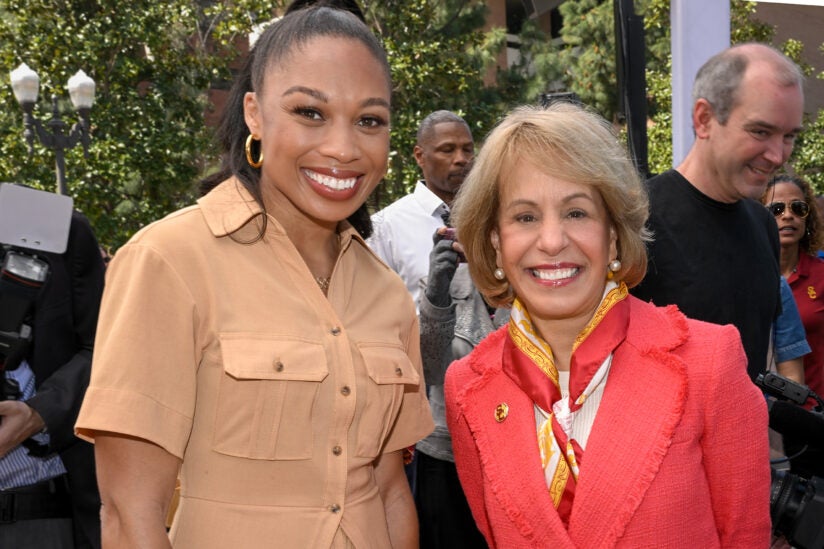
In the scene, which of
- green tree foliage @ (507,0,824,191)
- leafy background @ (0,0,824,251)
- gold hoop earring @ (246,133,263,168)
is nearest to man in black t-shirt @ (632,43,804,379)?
gold hoop earring @ (246,133,263,168)

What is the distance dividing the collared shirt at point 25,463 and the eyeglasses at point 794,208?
499 centimetres

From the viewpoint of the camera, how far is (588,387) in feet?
7.67

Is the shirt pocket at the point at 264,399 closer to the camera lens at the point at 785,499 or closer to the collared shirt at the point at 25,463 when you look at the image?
the collared shirt at the point at 25,463

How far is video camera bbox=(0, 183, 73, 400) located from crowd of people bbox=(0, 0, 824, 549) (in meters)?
0.05

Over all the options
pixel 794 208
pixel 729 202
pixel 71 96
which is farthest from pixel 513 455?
pixel 71 96

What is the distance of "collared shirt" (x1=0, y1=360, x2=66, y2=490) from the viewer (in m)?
2.94

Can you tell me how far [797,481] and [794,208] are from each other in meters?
4.06

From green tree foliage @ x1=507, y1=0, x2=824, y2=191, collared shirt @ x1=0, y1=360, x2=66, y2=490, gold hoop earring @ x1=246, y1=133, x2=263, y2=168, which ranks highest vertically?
gold hoop earring @ x1=246, y1=133, x2=263, y2=168

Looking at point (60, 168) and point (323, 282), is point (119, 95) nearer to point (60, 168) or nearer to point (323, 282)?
point (60, 168)

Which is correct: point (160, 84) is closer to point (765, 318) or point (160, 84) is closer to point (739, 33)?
point (739, 33)

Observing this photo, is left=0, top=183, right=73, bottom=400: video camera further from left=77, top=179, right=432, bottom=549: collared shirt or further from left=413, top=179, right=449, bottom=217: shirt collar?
left=413, top=179, right=449, bottom=217: shirt collar

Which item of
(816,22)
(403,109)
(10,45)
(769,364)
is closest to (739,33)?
(403,109)

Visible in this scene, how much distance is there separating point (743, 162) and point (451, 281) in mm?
1155

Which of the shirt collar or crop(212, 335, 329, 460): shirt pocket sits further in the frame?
the shirt collar
